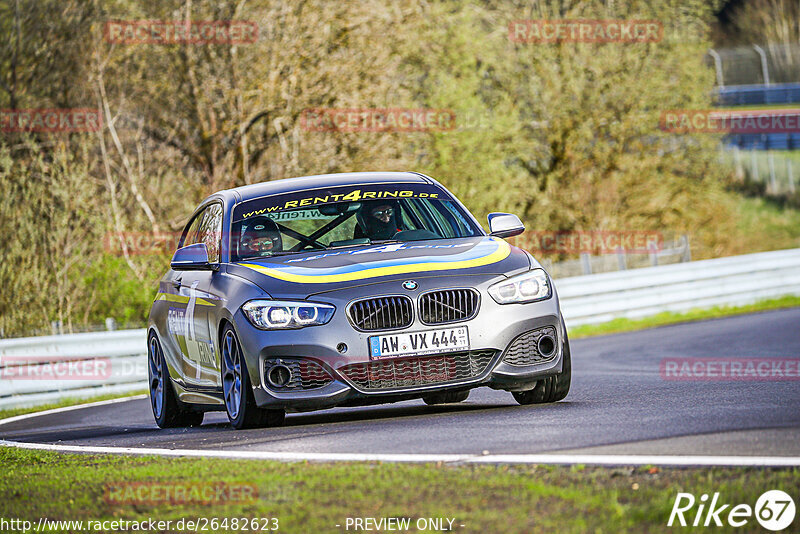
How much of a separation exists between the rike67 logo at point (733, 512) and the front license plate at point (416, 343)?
330cm

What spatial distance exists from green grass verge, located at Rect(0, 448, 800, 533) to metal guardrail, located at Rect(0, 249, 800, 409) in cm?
1008

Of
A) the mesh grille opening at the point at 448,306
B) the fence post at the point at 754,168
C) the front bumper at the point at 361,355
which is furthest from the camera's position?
the fence post at the point at 754,168

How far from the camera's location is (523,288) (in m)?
8.44

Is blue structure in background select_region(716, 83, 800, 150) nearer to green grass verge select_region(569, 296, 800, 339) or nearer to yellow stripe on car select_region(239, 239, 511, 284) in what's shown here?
green grass verge select_region(569, 296, 800, 339)

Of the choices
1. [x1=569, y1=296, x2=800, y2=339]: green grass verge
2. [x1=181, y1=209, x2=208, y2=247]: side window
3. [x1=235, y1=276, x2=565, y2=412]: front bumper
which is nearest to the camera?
[x1=235, y1=276, x2=565, y2=412]: front bumper

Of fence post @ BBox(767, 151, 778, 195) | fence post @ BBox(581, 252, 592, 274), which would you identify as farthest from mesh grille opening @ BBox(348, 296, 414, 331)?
fence post @ BBox(767, 151, 778, 195)

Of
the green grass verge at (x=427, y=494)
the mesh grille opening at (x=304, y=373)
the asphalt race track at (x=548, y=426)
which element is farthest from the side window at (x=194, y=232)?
the green grass verge at (x=427, y=494)

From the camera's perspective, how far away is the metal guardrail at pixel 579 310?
1641 centimetres

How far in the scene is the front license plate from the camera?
8039 mm

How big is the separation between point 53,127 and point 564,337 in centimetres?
2021

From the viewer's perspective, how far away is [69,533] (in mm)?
5195

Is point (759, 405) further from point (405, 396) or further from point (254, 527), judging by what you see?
point (254, 527)

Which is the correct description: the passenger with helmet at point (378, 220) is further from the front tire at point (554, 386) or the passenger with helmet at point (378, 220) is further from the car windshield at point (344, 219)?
the front tire at point (554, 386)

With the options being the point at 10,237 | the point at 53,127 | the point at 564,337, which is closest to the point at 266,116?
the point at 53,127
